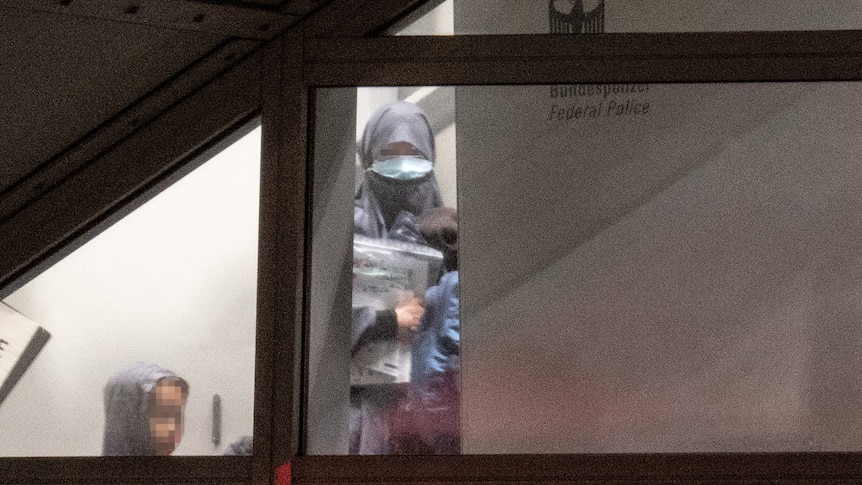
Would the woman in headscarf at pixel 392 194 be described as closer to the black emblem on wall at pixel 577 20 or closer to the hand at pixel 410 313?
the hand at pixel 410 313

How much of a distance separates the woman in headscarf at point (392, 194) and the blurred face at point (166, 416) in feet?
1.27

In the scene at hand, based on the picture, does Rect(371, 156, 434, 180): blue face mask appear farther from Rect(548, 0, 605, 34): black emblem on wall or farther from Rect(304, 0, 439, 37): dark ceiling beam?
Rect(548, 0, 605, 34): black emblem on wall

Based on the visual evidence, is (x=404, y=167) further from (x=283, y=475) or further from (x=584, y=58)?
(x=283, y=475)

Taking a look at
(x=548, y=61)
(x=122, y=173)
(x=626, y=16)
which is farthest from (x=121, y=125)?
(x=626, y=16)

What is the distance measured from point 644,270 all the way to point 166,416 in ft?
3.47

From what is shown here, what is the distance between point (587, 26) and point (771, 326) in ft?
2.40

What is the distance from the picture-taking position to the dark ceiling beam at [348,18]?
1.96m

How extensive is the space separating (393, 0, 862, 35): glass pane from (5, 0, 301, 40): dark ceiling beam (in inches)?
10.8

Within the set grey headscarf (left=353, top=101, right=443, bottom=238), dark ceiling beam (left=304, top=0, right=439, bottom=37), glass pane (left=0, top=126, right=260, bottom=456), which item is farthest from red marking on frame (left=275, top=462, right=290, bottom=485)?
dark ceiling beam (left=304, top=0, right=439, bottom=37)

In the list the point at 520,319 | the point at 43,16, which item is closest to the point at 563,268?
the point at 520,319

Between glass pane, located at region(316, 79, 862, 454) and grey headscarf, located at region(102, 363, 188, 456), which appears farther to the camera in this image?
grey headscarf, located at region(102, 363, 188, 456)

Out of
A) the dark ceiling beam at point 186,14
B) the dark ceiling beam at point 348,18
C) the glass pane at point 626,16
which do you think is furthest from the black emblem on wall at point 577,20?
the dark ceiling beam at point 186,14

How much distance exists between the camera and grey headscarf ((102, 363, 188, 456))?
6.50 feet

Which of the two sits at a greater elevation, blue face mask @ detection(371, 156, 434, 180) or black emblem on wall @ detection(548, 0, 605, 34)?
black emblem on wall @ detection(548, 0, 605, 34)
